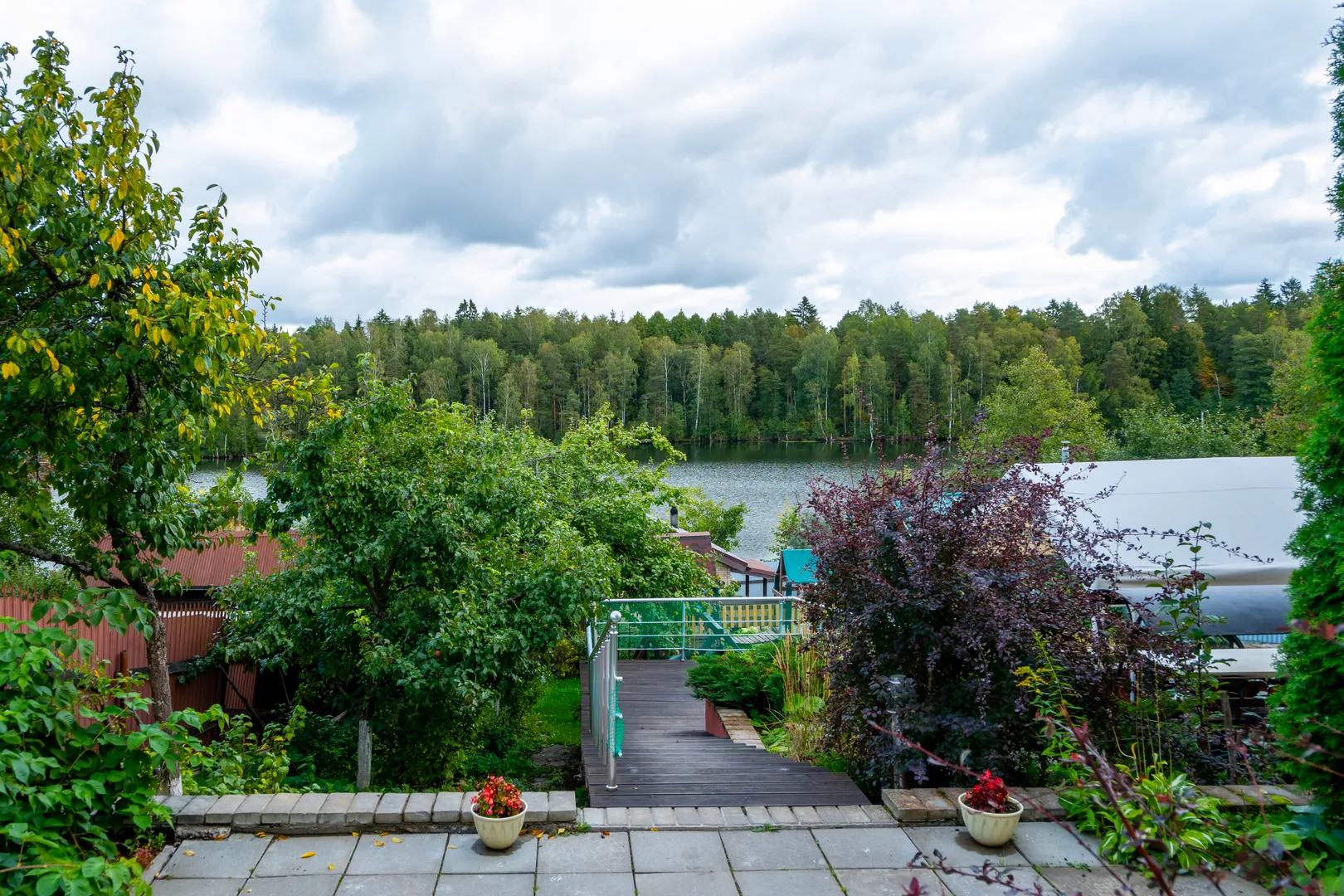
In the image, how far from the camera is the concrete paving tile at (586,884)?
3.73 m

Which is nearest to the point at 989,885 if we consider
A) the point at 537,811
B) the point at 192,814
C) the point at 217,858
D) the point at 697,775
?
the point at 537,811

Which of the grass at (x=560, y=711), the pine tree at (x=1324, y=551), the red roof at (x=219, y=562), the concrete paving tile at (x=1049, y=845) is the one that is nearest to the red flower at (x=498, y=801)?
the concrete paving tile at (x=1049, y=845)

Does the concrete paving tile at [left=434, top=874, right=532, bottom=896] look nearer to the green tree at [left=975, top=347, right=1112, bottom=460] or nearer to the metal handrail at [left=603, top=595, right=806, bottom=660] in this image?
the metal handrail at [left=603, top=595, right=806, bottom=660]

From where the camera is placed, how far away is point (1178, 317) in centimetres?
6769

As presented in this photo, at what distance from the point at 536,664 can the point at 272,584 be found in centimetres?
248

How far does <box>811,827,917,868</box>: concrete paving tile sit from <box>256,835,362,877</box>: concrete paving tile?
240cm

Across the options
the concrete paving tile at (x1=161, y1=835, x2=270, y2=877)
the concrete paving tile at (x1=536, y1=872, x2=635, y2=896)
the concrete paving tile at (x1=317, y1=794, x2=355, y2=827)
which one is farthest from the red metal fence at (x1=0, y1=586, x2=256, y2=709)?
the concrete paving tile at (x1=536, y1=872, x2=635, y2=896)

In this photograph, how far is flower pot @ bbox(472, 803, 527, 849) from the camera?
13.3 ft

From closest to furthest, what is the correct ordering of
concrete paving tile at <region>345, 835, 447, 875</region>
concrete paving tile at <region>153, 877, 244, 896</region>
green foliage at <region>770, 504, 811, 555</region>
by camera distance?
concrete paving tile at <region>153, 877, 244, 896</region>
concrete paving tile at <region>345, 835, 447, 875</region>
green foliage at <region>770, 504, 811, 555</region>

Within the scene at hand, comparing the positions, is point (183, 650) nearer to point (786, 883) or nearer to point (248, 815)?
point (248, 815)

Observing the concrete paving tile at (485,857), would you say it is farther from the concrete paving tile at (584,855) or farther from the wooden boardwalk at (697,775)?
the wooden boardwalk at (697,775)

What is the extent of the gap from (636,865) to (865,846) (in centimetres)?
120

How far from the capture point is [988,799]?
14.0ft

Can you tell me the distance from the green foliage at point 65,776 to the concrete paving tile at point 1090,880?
Result: 13.0 ft
